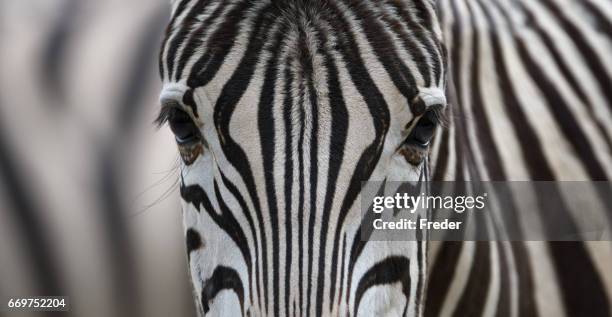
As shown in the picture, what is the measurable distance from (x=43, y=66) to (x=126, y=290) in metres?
1.19

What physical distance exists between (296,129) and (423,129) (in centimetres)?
36

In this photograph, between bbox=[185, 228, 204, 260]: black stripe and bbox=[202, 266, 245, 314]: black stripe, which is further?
bbox=[185, 228, 204, 260]: black stripe

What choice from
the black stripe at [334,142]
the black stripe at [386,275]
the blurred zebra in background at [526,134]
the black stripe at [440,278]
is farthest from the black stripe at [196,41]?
the black stripe at [440,278]

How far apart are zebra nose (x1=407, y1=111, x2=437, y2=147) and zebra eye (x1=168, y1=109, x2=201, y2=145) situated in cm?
56

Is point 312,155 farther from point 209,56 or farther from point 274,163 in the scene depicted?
point 209,56

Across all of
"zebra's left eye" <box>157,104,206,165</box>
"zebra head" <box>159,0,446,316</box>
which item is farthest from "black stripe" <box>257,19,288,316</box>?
"zebra's left eye" <box>157,104,206,165</box>

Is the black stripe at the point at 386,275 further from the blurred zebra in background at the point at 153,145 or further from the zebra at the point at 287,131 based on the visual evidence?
the blurred zebra in background at the point at 153,145

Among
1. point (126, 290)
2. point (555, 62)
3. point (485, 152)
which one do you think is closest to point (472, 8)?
point (555, 62)

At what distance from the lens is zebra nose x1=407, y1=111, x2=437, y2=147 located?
6.66 feet

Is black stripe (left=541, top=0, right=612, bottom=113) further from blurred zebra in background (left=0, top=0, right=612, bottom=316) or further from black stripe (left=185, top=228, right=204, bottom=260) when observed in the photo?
black stripe (left=185, top=228, right=204, bottom=260)

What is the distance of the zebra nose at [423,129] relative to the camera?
2.03m

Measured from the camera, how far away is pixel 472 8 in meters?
3.31

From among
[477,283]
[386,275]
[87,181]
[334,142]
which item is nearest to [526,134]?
[477,283]

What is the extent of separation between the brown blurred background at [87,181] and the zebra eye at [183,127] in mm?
1512
